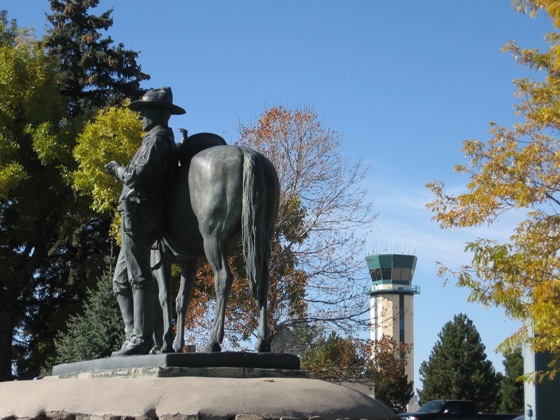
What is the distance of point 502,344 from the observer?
15.5 m

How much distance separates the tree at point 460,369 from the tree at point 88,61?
97.9 feet

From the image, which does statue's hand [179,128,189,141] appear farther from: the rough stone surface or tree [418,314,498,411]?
tree [418,314,498,411]

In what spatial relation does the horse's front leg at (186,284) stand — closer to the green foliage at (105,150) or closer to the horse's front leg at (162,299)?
the horse's front leg at (162,299)

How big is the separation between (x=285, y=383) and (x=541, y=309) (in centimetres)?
806

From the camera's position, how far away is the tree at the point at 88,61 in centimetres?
3102

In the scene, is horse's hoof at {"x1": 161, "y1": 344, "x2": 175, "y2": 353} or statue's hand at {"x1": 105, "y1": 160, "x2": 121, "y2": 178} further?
statue's hand at {"x1": 105, "y1": 160, "x2": 121, "y2": 178}

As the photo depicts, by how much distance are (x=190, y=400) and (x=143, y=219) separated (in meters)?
2.21

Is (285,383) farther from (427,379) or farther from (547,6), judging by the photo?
(427,379)

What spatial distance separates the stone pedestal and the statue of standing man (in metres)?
0.48

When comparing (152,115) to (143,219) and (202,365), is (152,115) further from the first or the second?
(202,365)

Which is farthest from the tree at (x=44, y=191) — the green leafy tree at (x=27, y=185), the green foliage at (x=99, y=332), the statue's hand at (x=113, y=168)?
the statue's hand at (x=113, y=168)

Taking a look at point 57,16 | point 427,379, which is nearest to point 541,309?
point 57,16

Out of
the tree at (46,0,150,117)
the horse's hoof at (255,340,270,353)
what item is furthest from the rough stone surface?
the tree at (46,0,150,117)

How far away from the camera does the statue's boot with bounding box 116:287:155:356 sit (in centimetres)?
774
